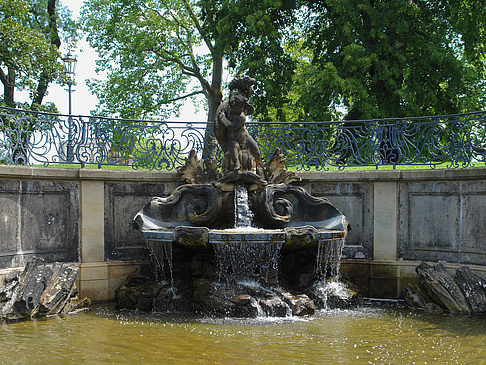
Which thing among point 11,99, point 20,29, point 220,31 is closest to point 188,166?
point 220,31

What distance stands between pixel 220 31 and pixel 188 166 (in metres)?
8.08

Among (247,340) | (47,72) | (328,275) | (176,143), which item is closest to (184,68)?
(47,72)

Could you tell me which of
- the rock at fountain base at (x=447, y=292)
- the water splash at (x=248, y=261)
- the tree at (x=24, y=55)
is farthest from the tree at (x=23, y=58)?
the rock at fountain base at (x=447, y=292)

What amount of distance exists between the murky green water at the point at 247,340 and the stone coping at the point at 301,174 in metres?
2.32

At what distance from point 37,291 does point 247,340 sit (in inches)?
132

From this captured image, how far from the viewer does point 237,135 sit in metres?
9.27

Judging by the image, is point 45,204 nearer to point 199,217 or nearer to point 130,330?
point 199,217

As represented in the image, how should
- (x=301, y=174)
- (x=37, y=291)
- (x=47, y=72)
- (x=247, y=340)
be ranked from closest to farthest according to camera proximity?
1. (x=247, y=340)
2. (x=37, y=291)
3. (x=301, y=174)
4. (x=47, y=72)

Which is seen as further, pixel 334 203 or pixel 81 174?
pixel 334 203

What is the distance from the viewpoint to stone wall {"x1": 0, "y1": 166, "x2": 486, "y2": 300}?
28.8 feet

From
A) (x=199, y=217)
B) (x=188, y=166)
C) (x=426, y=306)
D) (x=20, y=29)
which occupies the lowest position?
(x=426, y=306)

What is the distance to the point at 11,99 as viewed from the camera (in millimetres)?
17969

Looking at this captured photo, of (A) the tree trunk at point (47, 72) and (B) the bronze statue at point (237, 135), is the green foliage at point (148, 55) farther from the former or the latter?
(B) the bronze statue at point (237, 135)

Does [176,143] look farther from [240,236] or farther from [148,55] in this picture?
[148,55]
